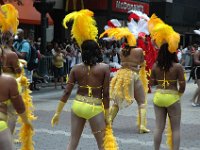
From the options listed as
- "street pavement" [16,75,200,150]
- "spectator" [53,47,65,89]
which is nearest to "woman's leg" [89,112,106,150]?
"street pavement" [16,75,200,150]

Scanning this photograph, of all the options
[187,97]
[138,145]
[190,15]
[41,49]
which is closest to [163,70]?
[138,145]

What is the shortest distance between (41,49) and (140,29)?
9.76m

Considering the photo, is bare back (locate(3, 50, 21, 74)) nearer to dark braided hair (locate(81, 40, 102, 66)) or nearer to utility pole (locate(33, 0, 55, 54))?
dark braided hair (locate(81, 40, 102, 66))

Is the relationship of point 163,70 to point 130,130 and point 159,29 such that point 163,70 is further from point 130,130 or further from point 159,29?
point 130,130

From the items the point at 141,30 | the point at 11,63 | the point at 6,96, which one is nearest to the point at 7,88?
the point at 6,96

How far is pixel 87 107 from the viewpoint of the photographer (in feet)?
17.8

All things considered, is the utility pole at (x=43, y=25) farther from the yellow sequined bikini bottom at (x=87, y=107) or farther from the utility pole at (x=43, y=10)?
the yellow sequined bikini bottom at (x=87, y=107)

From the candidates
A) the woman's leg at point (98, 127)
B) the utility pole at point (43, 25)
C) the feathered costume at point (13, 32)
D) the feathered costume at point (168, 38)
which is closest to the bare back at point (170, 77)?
the feathered costume at point (168, 38)

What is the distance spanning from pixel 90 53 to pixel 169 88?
1.42 metres

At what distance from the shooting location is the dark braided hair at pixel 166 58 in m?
6.21

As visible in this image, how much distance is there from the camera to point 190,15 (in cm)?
4047

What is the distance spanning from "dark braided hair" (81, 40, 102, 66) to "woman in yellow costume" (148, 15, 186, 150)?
1148 millimetres

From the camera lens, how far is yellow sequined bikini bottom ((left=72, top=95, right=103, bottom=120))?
540 centimetres

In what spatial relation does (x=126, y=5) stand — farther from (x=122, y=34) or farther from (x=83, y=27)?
(x=83, y=27)
